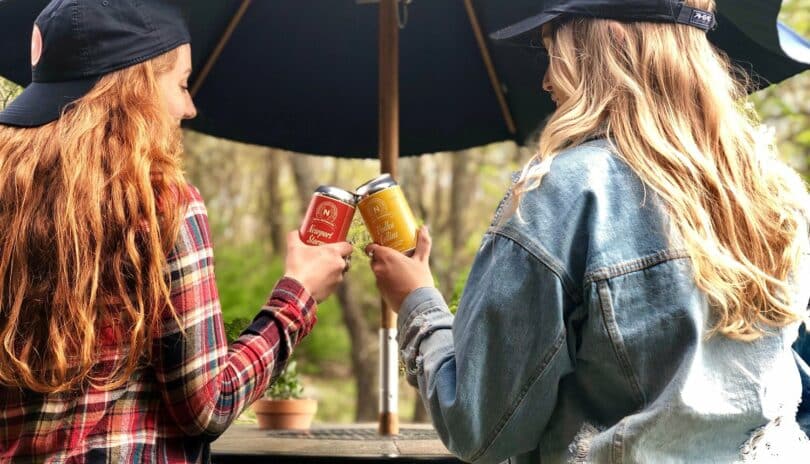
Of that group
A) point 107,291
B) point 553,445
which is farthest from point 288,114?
point 553,445

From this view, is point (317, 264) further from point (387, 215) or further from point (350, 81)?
point (350, 81)

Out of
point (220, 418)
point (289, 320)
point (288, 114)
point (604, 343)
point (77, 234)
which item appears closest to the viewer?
point (604, 343)

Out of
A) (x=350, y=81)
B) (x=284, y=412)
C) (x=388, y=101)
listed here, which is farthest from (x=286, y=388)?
(x=350, y=81)

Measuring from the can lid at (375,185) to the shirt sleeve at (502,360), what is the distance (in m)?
0.51

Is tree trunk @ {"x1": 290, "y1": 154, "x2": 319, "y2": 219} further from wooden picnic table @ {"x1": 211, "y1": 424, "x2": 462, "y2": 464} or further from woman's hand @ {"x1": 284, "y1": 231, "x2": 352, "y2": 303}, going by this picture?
woman's hand @ {"x1": 284, "y1": 231, "x2": 352, "y2": 303}

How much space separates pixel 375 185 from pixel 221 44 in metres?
1.66

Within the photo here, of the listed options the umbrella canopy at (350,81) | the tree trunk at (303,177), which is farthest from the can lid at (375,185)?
the tree trunk at (303,177)

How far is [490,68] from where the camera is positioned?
3.73 metres

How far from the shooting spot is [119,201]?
1632 mm

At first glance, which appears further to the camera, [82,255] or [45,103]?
[45,103]

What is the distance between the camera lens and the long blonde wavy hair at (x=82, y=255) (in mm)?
1603

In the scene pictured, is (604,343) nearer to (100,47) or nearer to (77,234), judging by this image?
(77,234)

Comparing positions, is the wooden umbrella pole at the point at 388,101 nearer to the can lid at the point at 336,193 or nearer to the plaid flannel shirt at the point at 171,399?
the can lid at the point at 336,193

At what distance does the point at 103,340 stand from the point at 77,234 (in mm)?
183
